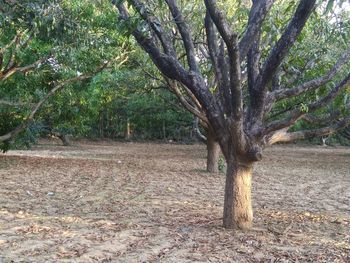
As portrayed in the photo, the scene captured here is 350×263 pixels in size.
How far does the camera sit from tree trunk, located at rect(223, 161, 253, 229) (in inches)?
222

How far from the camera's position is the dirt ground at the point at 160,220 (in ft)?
15.0

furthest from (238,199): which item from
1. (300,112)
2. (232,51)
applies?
(232,51)

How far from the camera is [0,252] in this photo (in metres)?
4.37

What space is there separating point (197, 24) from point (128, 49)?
2067 mm

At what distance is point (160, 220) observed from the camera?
20.5ft

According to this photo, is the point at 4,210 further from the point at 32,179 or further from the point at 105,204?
the point at 32,179

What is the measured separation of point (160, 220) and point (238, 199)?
4.06 feet

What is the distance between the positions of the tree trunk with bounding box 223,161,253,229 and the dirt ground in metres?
0.17

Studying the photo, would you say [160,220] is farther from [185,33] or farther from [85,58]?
[85,58]

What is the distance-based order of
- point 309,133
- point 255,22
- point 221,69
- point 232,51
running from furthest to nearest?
point 309,133 → point 221,69 → point 255,22 → point 232,51

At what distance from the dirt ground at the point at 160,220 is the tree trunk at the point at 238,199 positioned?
17 cm

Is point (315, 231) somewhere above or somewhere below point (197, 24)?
below

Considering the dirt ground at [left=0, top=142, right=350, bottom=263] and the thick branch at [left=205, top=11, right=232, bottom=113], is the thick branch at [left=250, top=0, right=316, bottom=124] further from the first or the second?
the dirt ground at [left=0, top=142, right=350, bottom=263]

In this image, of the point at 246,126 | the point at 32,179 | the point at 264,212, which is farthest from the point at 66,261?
the point at 32,179
